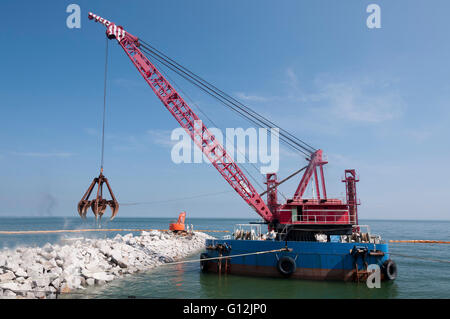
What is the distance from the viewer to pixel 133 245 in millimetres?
35875

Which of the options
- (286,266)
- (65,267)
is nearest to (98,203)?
(65,267)

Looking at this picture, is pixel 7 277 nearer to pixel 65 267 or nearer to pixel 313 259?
pixel 65 267

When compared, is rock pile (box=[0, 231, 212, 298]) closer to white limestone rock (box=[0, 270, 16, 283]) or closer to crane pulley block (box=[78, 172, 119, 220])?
white limestone rock (box=[0, 270, 16, 283])

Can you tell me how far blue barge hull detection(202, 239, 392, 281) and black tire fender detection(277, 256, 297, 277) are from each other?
0.55 feet

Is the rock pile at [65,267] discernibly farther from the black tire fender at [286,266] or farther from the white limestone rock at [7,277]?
the black tire fender at [286,266]

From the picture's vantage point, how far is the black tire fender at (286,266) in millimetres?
23683

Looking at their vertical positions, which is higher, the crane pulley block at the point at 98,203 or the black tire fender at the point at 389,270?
the crane pulley block at the point at 98,203

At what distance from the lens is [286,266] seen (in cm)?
2394

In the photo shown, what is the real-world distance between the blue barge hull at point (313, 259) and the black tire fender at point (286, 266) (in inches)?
6.7

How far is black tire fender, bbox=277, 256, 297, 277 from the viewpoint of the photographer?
2368 cm

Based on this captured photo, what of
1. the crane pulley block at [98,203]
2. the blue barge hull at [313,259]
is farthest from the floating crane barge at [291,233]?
Result: the crane pulley block at [98,203]

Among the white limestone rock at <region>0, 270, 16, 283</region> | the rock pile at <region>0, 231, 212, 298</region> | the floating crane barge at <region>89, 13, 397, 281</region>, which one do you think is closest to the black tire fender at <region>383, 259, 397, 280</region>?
the floating crane barge at <region>89, 13, 397, 281</region>
